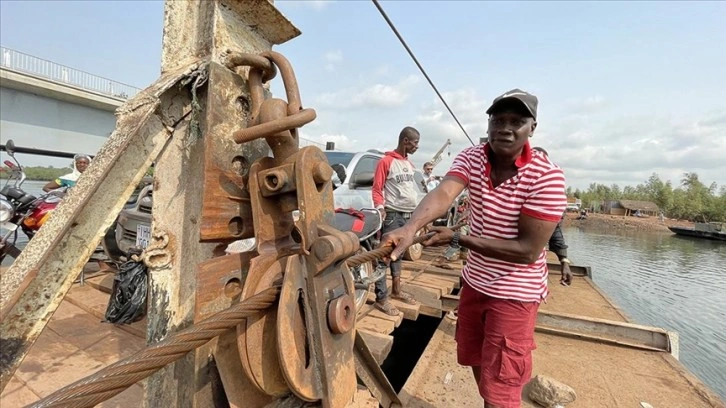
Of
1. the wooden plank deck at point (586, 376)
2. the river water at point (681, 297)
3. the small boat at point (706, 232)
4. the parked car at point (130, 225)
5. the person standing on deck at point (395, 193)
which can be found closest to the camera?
the wooden plank deck at point (586, 376)

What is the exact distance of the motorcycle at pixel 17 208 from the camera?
3902 millimetres

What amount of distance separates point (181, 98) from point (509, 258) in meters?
1.71

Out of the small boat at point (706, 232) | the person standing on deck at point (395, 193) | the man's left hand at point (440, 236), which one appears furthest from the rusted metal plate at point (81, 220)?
the small boat at point (706, 232)

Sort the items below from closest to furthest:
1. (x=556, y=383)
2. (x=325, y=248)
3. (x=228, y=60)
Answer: (x=325, y=248)
(x=228, y=60)
(x=556, y=383)

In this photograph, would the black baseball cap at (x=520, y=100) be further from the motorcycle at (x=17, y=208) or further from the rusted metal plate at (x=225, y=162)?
the motorcycle at (x=17, y=208)

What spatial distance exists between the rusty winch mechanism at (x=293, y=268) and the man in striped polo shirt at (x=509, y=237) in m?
0.75

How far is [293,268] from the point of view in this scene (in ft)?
3.24

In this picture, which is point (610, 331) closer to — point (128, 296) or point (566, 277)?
point (566, 277)

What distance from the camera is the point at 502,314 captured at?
1963 millimetres

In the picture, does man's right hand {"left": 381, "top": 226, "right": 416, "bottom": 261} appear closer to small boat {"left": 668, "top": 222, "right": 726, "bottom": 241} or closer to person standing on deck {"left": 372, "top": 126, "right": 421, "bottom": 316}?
person standing on deck {"left": 372, "top": 126, "right": 421, "bottom": 316}

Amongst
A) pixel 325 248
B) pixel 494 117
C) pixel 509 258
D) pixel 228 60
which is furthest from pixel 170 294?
pixel 494 117

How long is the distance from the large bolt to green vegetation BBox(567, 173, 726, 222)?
257 ft

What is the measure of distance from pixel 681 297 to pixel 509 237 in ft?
48.0

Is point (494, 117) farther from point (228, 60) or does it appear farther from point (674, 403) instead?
point (674, 403)
